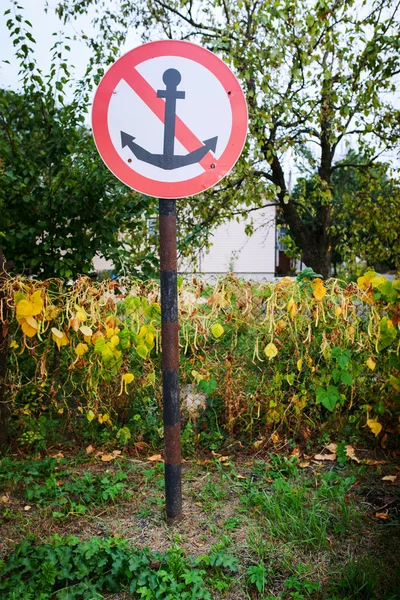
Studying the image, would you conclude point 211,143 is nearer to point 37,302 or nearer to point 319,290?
point 319,290

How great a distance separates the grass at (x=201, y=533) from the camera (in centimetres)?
236

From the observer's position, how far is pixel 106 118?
106 inches

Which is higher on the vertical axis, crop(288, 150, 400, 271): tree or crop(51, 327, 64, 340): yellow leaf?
crop(288, 150, 400, 271): tree

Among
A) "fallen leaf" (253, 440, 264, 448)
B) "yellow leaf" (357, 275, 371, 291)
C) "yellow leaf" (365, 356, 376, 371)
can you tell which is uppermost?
"yellow leaf" (357, 275, 371, 291)

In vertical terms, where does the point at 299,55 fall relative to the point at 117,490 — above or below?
above

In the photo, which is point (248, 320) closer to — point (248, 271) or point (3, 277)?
point (3, 277)

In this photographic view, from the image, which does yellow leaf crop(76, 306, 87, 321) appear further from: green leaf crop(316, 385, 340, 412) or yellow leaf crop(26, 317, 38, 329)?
green leaf crop(316, 385, 340, 412)

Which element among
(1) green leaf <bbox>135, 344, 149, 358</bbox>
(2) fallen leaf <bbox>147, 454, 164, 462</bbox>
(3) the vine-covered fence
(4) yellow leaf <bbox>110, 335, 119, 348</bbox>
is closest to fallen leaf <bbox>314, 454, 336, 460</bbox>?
(3) the vine-covered fence

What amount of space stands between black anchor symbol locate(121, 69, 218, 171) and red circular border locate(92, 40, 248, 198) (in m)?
0.07

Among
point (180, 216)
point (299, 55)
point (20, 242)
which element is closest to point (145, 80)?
point (20, 242)

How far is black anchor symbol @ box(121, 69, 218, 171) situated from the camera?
266 centimetres

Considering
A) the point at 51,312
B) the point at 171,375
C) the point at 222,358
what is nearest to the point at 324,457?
the point at 222,358

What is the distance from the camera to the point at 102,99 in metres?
2.69

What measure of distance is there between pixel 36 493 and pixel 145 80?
2.21m
